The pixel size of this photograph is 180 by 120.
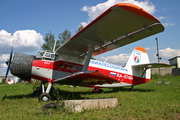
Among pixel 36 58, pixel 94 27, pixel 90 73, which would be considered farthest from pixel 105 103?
pixel 36 58

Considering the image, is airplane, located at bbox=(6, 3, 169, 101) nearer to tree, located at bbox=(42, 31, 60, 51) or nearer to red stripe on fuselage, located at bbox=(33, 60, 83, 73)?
red stripe on fuselage, located at bbox=(33, 60, 83, 73)

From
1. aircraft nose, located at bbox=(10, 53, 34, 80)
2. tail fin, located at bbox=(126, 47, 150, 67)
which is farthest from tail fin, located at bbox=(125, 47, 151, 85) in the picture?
aircraft nose, located at bbox=(10, 53, 34, 80)

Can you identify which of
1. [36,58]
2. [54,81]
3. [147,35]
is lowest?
[54,81]

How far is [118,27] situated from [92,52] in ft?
5.26

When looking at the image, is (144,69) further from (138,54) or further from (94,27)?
(94,27)

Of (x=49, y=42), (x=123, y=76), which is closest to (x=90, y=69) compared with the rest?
(x=123, y=76)

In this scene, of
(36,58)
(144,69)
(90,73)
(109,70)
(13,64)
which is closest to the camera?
(90,73)

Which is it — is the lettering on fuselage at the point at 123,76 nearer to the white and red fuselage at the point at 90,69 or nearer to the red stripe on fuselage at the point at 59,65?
the white and red fuselage at the point at 90,69

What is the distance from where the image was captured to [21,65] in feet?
17.8

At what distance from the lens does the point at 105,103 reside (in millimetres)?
3904

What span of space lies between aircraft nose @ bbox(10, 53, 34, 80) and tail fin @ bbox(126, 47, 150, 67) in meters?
6.81

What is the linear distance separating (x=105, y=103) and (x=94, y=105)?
389 mm

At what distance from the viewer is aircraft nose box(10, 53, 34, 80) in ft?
17.4

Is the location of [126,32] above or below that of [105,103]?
above
